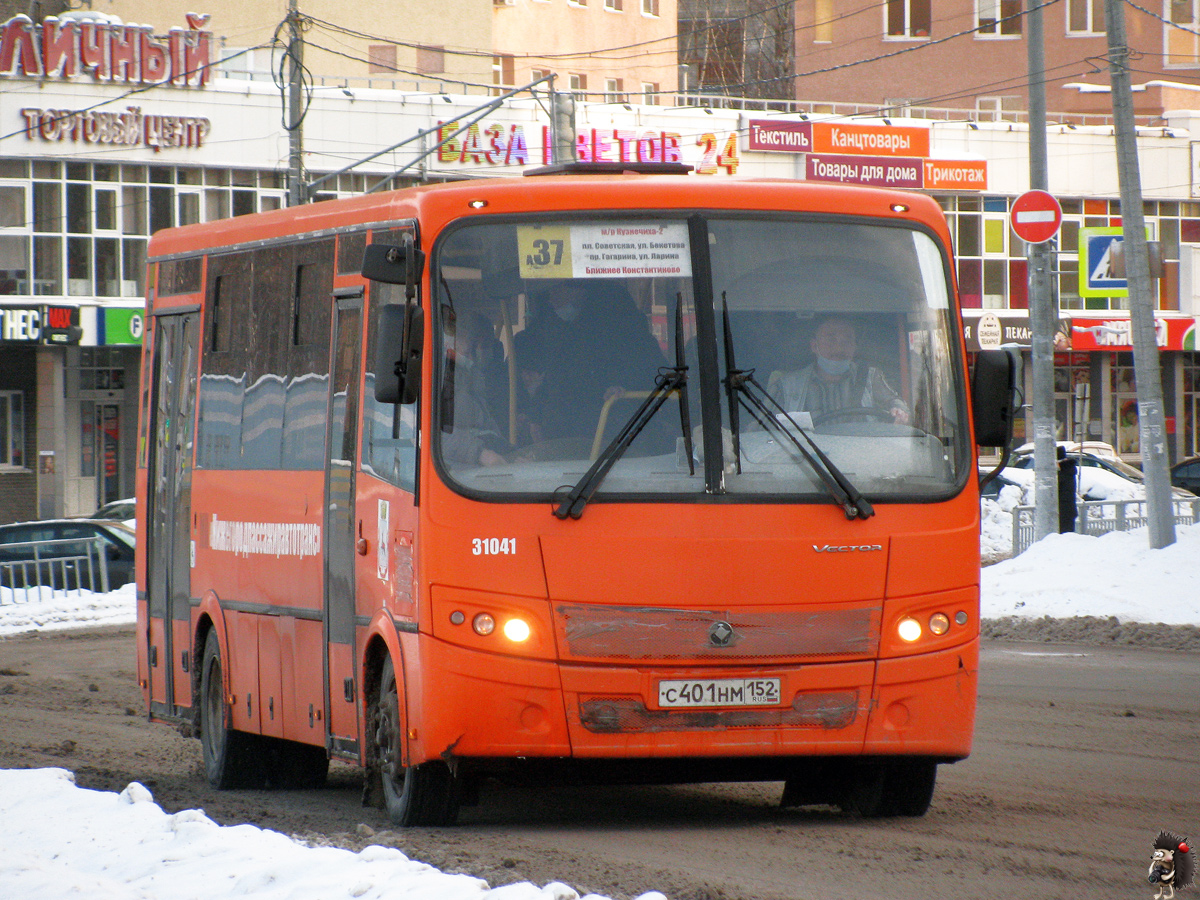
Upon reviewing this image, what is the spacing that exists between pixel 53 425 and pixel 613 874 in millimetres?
37460

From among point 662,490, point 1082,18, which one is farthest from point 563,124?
point 1082,18

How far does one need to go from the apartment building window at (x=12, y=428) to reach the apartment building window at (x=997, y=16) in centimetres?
3455

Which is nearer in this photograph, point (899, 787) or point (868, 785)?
point (899, 787)

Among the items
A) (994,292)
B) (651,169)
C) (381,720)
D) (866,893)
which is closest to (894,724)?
(866,893)

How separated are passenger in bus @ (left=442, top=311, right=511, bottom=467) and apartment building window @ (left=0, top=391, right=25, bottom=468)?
36.5 m

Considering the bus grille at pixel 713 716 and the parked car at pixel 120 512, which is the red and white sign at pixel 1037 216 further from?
the parked car at pixel 120 512

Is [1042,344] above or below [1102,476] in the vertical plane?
above

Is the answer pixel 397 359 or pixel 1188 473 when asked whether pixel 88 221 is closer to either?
pixel 1188 473

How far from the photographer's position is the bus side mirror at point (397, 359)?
7.54m

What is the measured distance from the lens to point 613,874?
21.2ft

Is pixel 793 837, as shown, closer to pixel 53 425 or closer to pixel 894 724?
pixel 894 724

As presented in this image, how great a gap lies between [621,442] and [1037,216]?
14802mm

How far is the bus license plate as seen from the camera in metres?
7.43

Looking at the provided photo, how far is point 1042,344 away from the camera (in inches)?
Answer: 889
